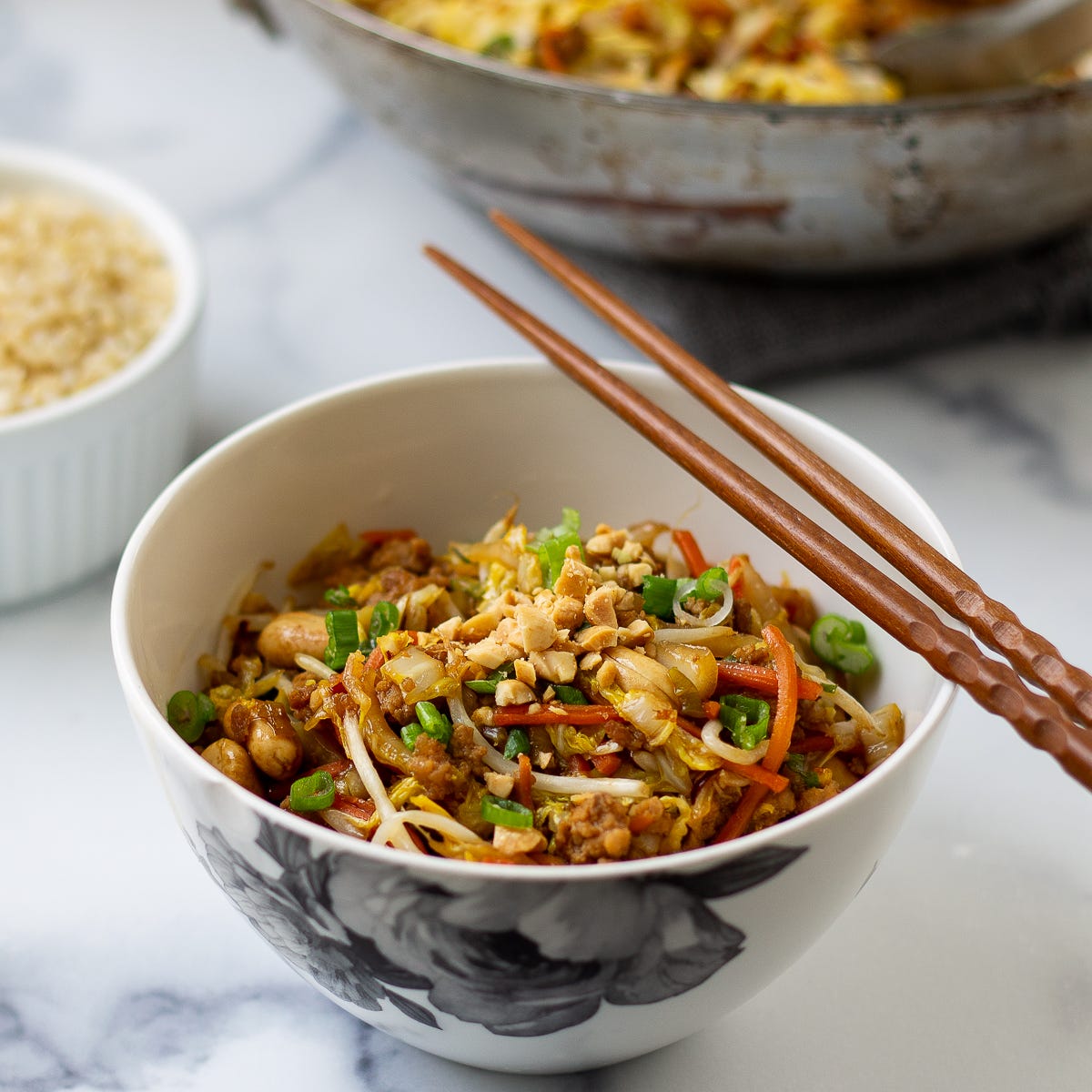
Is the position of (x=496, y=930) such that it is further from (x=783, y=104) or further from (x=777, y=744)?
(x=783, y=104)


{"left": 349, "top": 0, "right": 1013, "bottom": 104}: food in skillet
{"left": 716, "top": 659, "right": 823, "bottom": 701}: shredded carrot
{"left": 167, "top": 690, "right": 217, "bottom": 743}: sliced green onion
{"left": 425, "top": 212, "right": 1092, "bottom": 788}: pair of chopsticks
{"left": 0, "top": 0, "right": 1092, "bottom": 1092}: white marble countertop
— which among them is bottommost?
{"left": 0, "top": 0, "right": 1092, "bottom": 1092}: white marble countertop

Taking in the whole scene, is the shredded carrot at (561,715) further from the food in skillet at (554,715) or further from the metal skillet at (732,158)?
the metal skillet at (732,158)

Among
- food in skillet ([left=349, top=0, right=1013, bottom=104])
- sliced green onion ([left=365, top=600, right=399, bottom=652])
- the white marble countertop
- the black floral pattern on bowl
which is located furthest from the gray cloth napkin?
the black floral pattern on bowl

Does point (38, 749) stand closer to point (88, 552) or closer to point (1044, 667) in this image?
point (88, 552)

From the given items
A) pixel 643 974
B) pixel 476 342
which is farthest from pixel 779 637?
pixel 476 342


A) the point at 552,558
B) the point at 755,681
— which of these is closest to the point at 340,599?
the point at 552,558

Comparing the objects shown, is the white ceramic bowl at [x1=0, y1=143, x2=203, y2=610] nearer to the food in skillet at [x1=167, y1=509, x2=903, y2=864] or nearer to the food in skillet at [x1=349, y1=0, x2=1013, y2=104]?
the food in skillet at [x1=167, y1=509, x2=903, y2=864]
